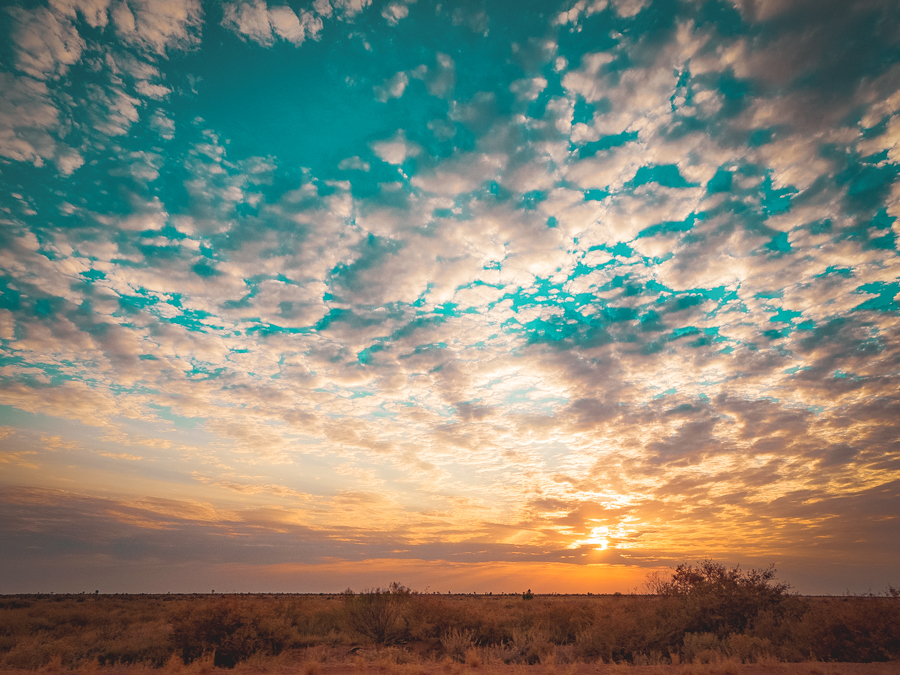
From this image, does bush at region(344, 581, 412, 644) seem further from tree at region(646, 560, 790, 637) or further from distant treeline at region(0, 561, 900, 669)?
tree at region(646, 560, 790, 637)

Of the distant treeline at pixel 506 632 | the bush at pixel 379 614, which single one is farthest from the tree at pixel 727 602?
the bush at pixel 379 614

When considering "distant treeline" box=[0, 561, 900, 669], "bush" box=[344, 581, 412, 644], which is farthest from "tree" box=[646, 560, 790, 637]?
"bush" box=[344, 581, 412, 644]

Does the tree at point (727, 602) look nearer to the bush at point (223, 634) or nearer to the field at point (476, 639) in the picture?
the field at point (476, 639)

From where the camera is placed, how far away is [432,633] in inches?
869

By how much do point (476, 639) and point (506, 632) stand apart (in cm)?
183

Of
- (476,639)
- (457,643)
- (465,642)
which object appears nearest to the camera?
(457,643)

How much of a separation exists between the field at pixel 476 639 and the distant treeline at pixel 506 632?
0.06 metres

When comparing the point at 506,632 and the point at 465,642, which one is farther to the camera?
the point at 506,632

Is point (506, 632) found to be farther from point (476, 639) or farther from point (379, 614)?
point (379, 614)

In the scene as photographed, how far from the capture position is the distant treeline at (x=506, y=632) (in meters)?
15.8

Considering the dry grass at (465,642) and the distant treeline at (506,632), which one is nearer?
the dry grass at (465,642)

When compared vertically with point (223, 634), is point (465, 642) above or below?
below

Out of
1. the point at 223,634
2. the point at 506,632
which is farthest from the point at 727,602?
the point at 223,634

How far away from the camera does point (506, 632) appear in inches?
879
